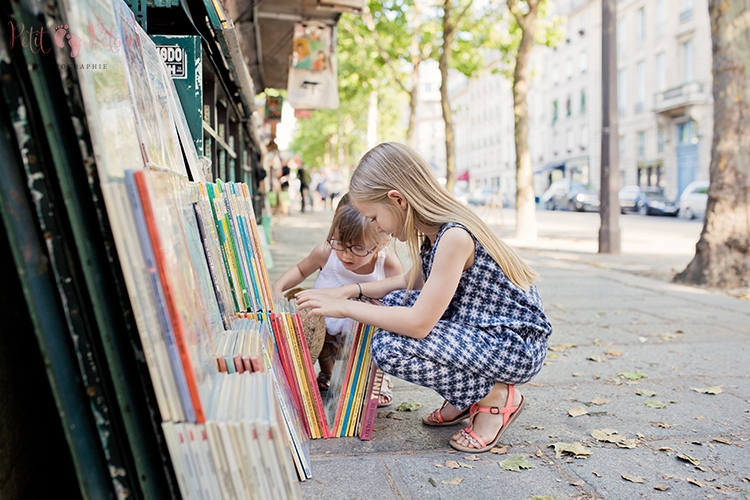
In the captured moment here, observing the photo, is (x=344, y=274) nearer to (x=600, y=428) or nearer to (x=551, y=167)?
(x=600, y=428)

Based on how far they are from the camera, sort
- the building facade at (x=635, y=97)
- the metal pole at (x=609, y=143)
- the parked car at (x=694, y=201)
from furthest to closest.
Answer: the building facade at (x=635, y=97)
the parked car at (x=694, y=201)
the metal pole at (x=609, y=143)

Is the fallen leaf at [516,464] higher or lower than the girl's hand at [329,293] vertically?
lower

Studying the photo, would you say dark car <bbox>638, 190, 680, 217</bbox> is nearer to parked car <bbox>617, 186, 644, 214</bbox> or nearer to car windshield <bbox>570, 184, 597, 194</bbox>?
parked car <bbox>617, 186, 644, 214</bbox>

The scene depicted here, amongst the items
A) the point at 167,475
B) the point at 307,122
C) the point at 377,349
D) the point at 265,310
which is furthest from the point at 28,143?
the point at 307,122

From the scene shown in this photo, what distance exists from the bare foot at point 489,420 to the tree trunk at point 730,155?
17.1ft

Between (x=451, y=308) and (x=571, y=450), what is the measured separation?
2.36 feet

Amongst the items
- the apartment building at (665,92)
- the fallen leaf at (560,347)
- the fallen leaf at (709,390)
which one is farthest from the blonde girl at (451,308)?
the apartment building at (665,92)

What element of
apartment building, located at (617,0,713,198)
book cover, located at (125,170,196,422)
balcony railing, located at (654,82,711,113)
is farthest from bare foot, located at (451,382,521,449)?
balcony railing, located at (654,82,711,113)

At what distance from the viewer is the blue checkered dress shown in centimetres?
249

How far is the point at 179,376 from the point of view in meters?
1.31

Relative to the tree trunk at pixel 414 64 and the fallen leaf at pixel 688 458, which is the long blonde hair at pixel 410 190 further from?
the tree trunk at pixel 414 64

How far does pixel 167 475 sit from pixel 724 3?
24.2 ft

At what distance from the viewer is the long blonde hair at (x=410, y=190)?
2.49 m

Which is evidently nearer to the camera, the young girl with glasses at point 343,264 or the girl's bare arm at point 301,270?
the young girl with glasses at point 343,264
